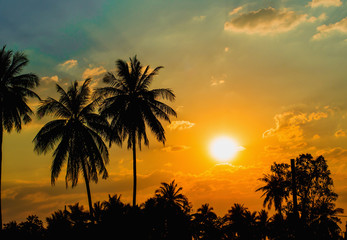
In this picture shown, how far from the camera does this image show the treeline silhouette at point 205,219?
70.7 ft

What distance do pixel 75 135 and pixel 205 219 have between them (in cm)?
2250

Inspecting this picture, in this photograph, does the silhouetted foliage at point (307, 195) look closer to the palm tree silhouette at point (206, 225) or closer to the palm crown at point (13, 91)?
the palm tree silhouette at point (206, 225)

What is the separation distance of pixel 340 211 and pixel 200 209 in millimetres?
19924

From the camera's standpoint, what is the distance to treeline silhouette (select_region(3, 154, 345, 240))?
21.5 metres

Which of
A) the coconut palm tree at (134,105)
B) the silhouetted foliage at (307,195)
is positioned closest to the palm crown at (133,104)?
the coconut palm tree at (134,105)

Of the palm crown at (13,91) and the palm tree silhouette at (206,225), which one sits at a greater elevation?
the palm crown at (13,91)

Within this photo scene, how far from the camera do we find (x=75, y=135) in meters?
33.4

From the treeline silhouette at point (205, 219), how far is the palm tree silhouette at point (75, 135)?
633 centimetres

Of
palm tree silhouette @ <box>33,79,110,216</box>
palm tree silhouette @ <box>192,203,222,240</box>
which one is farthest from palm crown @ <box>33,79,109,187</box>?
palm tree silhouette @ <box>192,203,222,240</box>

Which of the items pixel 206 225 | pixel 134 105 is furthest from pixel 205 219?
pixel 134 105

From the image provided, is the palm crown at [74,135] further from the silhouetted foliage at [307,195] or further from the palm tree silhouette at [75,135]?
the silhouetted foliage at [307,195]

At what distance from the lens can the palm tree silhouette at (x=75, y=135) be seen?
3253 cm

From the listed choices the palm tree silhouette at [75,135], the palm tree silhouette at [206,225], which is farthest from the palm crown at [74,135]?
the palm tree silhouette at [206,225]

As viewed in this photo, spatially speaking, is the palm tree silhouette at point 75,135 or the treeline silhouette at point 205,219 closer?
the treeline silhouette at point 205,219
